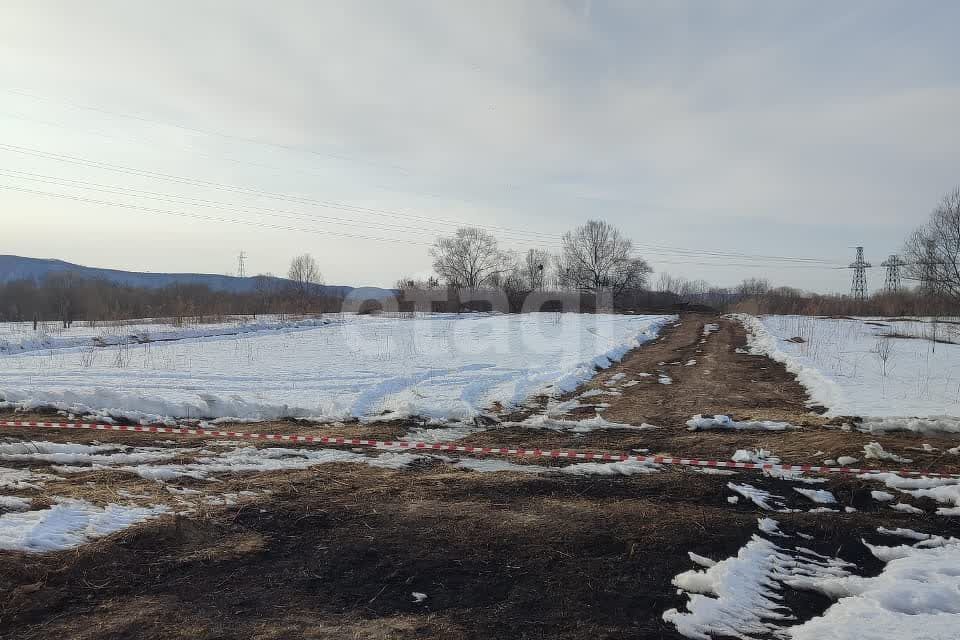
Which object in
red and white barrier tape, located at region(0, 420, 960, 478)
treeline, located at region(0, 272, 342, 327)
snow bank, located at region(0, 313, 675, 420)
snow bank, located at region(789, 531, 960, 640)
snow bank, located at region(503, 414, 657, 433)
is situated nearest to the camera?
snow bank, located at region(789, 531, 960, 640)

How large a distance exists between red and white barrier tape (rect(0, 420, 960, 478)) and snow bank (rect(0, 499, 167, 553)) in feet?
11.2

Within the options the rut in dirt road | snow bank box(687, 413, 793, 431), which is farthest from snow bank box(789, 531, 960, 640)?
the rut in dirt road

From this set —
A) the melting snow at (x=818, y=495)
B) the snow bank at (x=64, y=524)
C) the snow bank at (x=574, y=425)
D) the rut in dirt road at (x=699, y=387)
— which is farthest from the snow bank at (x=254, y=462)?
the rut in dirt road at (x=699, y=387)

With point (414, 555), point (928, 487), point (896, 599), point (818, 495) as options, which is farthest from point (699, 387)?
point (414, 555)

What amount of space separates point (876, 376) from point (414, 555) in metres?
14.1

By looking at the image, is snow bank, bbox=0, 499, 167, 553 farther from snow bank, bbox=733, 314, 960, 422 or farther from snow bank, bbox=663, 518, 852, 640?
snow bank, bbox=733, 314, 960, 422

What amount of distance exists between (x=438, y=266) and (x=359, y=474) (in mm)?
91404

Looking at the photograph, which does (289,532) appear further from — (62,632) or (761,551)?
(761,551)

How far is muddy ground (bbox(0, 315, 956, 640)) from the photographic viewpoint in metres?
3.35

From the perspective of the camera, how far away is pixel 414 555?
4316 millimetres

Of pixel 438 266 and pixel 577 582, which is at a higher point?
pixel 438 266

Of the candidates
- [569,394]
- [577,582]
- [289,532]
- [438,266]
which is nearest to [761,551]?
[577,582]

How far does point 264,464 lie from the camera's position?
6957 millimetres

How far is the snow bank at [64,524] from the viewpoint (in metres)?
4.19
